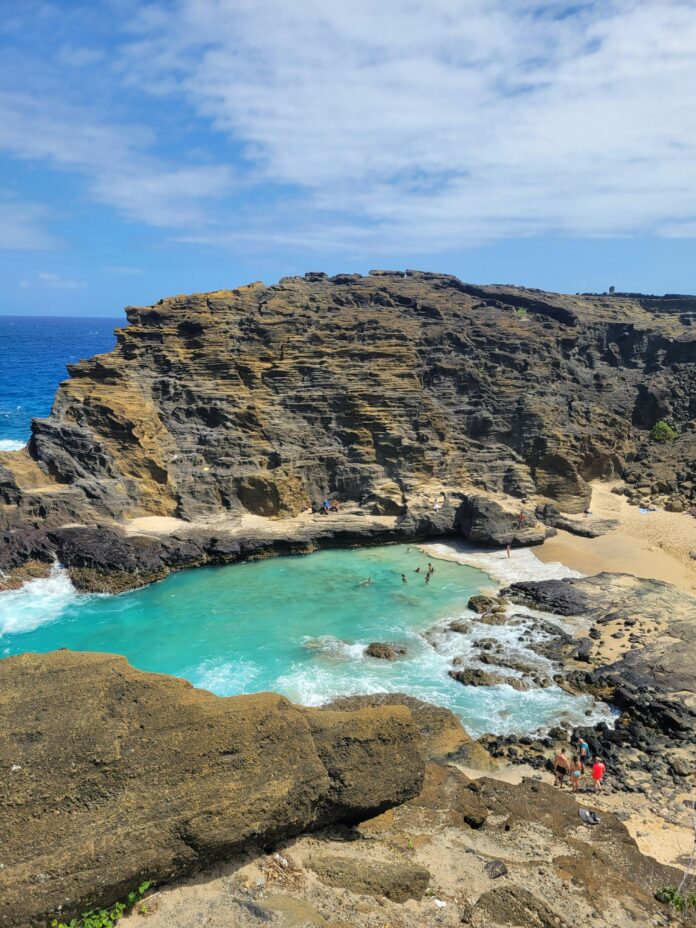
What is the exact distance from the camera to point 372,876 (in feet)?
25.8

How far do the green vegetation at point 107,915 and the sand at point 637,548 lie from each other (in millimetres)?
24955

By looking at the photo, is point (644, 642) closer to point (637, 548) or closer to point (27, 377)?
point (637, 548)

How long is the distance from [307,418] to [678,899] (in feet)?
90.3

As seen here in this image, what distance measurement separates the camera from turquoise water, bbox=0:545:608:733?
18.9 metres

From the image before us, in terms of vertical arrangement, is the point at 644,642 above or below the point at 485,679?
above

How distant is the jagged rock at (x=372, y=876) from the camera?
7.69m

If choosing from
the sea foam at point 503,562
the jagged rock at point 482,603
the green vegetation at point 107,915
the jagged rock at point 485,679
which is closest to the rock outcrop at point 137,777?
the green vegetation at point 107,915

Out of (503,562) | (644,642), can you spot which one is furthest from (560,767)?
(503,562)

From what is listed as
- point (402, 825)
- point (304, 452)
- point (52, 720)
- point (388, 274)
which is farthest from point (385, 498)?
point (388, 274)

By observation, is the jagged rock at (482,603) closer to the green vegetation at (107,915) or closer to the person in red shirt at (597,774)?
the person in red shirt at (597,774)

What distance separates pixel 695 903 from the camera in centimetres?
946

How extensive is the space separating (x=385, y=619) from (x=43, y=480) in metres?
17.5

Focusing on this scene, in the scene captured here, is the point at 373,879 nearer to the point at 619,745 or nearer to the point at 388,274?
the point at 619,745

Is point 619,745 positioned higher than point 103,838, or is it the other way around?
point 103,838
